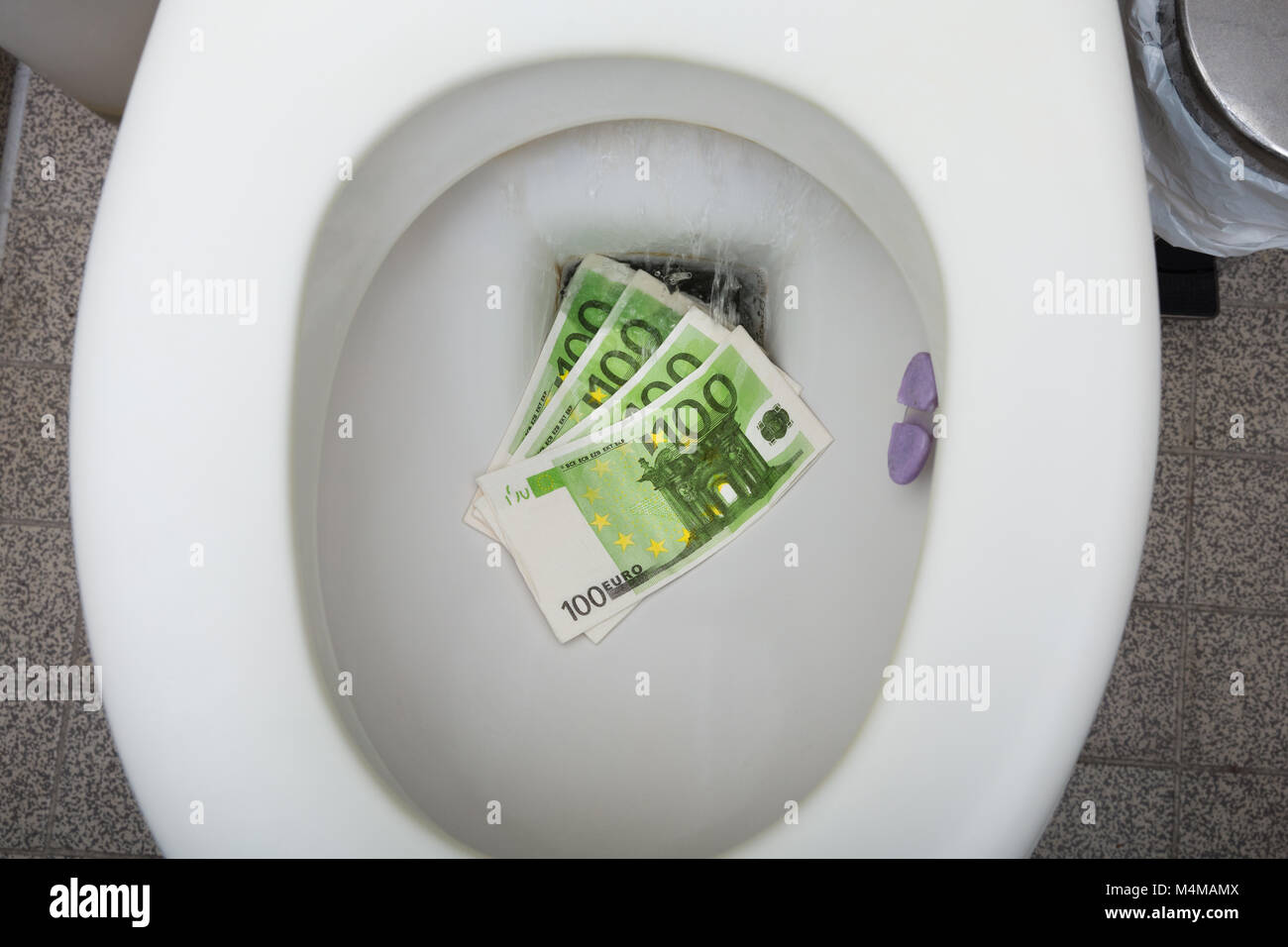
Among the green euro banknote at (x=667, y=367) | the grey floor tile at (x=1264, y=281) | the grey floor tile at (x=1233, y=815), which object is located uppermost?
the grey floor tile at (x=1264, y=281)

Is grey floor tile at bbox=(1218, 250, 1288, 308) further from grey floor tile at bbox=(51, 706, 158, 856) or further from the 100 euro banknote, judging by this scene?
grey floor tile at bbox=(51, 706, 158, 856)

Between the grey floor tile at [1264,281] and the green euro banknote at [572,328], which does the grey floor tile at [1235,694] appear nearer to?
the grey floor tile at [1264,281]

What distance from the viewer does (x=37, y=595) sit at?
0.91 metres

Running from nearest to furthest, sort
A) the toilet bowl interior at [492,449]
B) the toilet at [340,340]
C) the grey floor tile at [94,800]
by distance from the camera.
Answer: the toilet at [340,340] → the toilet bowl interior at [492,449] → the grey floor tile at [94,800]

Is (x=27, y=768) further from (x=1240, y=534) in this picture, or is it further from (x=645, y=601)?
(x=1240, y=534)

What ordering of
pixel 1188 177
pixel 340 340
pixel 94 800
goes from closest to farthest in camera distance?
pixel 340 340
pixel 1188 177
pixel 94 800

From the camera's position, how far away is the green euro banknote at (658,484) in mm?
678

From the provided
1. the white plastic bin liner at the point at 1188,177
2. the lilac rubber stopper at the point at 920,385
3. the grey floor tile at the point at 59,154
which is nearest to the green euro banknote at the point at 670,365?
the lilac rubber stopper at the point at 920,385

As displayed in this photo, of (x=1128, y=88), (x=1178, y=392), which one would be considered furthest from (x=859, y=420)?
(x=1178, y=392)

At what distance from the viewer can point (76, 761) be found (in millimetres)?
892

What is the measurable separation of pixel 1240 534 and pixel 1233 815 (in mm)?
282

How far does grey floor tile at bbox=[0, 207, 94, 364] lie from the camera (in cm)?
93

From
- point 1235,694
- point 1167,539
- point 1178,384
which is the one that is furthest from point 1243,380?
point 1235,694
